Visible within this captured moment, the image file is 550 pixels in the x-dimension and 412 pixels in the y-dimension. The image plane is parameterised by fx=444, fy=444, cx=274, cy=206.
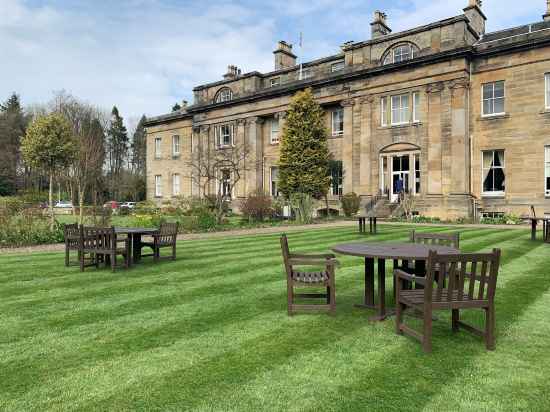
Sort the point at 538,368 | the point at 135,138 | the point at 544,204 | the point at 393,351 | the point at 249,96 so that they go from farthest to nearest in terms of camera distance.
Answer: the point at 135,138 → the point at 249,96 → the point at 544,204 → the point at 393,351 → the point at 538,368

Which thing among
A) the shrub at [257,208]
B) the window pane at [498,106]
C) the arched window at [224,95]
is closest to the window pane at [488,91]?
the window pane at [498,106]

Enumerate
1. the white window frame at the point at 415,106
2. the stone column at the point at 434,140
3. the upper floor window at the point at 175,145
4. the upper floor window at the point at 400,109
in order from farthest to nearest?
the upper floor window at the point at 175,145
the upper floor window at the point at 400,109
the white window frame at the point at 415,106
the stone column at the point at 434,140

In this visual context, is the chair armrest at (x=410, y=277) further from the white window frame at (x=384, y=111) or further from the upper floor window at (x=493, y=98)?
the white window frame at (x=384, y=111)

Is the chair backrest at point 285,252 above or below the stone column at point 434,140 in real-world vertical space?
below

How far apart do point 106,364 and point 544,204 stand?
25167 mm

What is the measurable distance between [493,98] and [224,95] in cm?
2334

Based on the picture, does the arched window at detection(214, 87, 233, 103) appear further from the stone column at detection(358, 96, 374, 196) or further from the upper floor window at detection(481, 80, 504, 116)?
the upper floor window at detection(481, 80, 504, 116)

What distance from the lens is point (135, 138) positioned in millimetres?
84812

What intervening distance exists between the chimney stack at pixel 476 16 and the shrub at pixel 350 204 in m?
12.8

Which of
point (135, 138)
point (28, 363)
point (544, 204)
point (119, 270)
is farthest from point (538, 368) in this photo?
point (135, 138)

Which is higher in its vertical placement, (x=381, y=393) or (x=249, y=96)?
(x=249, y=96)

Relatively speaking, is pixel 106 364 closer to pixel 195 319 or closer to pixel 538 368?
pixel 195 319

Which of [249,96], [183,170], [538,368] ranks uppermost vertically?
[249,96]

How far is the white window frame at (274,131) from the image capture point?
119 ft
